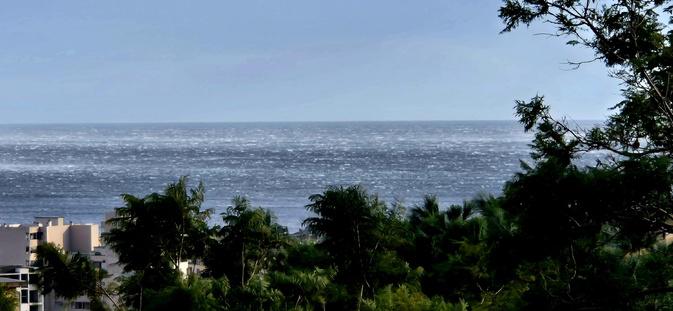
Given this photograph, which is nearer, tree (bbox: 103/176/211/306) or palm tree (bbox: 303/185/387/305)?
palm tree (bbox: 303/185/387/305)

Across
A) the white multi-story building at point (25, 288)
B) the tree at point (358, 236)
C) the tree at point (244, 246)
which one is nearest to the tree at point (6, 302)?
the tree at point (244, 246)

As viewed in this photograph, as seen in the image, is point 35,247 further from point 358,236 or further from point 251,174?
point 251,174

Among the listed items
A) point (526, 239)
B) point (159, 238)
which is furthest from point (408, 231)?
point (526, 239)

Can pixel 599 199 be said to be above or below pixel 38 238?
above

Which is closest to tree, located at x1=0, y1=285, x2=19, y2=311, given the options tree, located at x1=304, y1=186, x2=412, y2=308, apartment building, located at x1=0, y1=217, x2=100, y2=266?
tree, located at x1=304, y1=186, x2=412, y2=308

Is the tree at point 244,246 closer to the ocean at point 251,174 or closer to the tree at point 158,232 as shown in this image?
the tree at point 158,232

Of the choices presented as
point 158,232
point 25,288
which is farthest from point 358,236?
point 25,288

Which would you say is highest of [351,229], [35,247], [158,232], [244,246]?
[351,229]

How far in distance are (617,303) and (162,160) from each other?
122 metres

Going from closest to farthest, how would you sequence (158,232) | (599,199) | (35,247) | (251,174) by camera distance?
(599,199) → (158,232) → (35,247) → (251,174)

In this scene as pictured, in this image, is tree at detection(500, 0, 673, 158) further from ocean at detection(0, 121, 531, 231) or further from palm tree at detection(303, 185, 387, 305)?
ocean at detection(0, 121, 531, 231)

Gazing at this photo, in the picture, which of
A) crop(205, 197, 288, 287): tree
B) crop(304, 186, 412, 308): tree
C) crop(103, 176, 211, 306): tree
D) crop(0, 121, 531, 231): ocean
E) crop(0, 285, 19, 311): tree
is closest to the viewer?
crop(304, 186, 412, 308): tree

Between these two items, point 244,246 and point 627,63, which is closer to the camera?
point 627,63

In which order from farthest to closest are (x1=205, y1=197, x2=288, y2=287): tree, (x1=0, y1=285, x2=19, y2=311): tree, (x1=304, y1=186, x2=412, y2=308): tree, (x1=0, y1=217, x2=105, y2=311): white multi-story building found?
(x1=0, y1=217, x2=105, y2=311): white multi-story building → (x1=205, y1=197, x2=288, y2=287): tree → (x1=0, y1=285, x2=19, y2=311): tree → (x1=304, y1=186, x2=412, y2=308): tree
